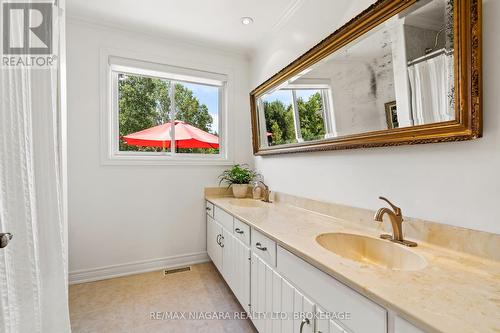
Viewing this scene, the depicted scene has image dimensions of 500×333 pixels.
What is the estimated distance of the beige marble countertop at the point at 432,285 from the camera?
1.94 feet

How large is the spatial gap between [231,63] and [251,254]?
2281 millimetres

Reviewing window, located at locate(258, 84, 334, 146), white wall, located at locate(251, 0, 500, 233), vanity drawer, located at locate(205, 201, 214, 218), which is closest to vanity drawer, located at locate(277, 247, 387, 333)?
white wall, located at locate(251, 0, 500, 233)

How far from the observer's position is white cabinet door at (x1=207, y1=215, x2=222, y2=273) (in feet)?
7.54

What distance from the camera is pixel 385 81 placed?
132 cm

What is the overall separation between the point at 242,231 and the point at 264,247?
35 cm

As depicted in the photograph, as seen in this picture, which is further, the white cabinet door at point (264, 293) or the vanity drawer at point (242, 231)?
the vanity drawer at point (242, 231)

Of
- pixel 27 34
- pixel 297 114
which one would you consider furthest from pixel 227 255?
pixel 27 34

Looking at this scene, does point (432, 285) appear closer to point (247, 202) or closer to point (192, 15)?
point (247, 202)

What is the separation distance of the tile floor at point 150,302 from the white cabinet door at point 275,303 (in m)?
0.37

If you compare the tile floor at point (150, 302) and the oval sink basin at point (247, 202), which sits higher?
the oval sink basin at point (247, 202)

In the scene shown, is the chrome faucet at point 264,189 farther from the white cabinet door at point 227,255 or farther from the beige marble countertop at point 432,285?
the beige marble countertop at point 432,285

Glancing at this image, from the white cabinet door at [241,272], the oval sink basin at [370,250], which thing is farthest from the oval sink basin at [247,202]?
the oval sink basin at [370,250]

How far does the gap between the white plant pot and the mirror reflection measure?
0.92 meters

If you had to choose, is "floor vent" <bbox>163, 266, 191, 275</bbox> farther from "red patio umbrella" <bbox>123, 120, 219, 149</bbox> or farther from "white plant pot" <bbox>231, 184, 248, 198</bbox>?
"red patio umbrella" <bbox>123, 120, 219, 149</bbox>
